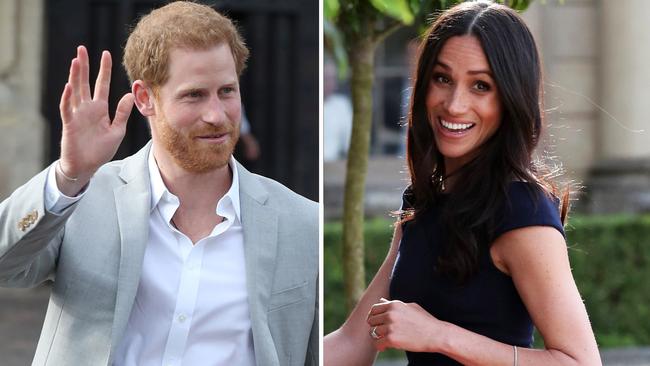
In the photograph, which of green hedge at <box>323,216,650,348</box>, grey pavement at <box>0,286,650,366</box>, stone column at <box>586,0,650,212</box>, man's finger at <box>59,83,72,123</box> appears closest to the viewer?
man's finger at <box>59,83,72,123</box>

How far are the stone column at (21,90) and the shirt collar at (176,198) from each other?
23.1 inches

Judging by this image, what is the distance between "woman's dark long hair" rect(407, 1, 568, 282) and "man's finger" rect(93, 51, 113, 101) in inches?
28.5

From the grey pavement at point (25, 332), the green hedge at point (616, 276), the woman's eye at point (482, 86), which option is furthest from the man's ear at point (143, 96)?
the green hedge at point (616, 276)

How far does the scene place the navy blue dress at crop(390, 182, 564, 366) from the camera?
2.38m

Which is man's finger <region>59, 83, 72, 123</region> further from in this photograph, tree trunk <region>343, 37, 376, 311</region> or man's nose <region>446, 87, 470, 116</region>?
tree trunk <region>343, 37, 376, 311</region>

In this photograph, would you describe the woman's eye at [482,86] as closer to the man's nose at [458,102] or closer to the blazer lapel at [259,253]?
the man's nose at [458,102]

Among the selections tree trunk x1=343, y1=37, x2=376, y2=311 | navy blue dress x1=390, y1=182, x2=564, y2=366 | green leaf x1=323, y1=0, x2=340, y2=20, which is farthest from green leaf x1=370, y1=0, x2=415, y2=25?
navy blue dress x1=390, y1=182, x2=564, y2=366

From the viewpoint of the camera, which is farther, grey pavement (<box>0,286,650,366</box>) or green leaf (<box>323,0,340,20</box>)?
green leaf (<box>323,0,340,20</box>)

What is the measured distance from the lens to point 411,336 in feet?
7.80

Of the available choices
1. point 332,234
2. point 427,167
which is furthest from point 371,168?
point 427,167

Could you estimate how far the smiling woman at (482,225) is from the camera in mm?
2346

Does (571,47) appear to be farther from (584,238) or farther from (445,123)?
(445,123)

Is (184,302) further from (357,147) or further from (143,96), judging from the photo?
(357,147)

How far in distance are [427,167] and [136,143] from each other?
641 mm
